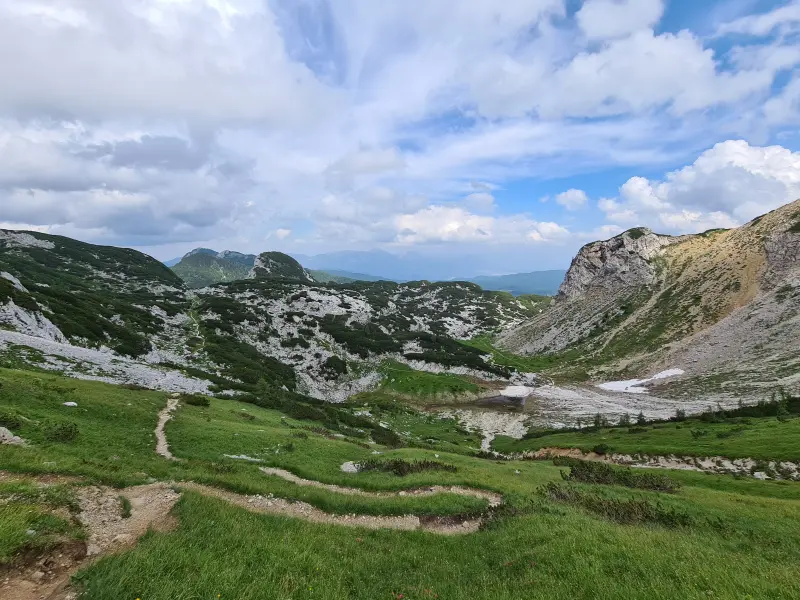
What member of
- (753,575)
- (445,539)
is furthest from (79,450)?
(753,575)

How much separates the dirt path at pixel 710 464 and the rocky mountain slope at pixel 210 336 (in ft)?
177

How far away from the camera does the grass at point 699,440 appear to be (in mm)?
37669

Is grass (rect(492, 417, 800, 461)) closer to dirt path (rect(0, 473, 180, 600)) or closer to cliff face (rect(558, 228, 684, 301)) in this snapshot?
dirt path (rect(0, 473, 180, 600))

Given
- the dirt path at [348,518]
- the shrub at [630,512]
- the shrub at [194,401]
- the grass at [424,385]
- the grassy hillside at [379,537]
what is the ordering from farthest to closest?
the grass at [424,385] → the shrub at [194,401] → the shrub at [630,512] → the dirt path at [348,518] → the grassy hillside at [379,537]

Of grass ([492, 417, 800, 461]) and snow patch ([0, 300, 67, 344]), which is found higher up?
snow patch ([0, 300, 67, 344])

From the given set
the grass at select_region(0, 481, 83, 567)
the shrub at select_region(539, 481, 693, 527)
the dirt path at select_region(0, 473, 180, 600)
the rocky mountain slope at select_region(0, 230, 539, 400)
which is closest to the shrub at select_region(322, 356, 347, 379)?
the rocky mountain slope at select_region(0, 230, 539, 400)

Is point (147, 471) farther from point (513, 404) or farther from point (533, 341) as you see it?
point (533, 341)

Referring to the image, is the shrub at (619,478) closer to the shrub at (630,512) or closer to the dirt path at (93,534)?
the shrub at (630,512)

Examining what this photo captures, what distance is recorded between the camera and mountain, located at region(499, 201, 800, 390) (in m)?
98.4

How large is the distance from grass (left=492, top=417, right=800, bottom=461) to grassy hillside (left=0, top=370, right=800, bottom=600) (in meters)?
14.8

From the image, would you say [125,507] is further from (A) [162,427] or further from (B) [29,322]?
(B) [29,322]

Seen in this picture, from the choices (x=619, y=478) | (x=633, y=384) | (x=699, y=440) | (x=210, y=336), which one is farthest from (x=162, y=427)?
(x=633, y=384)

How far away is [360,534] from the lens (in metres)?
14.2

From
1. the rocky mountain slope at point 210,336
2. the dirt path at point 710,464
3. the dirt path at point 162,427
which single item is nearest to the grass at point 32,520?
the dirt path at point 162,427
